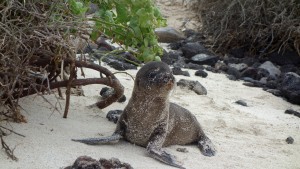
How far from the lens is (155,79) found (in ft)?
13.6

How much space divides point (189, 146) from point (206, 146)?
208 mm

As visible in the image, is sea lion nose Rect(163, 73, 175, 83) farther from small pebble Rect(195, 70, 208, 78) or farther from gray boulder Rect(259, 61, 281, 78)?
gray boulder Rect(259, 61, 281, 78)

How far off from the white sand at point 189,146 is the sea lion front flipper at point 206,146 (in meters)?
0.04

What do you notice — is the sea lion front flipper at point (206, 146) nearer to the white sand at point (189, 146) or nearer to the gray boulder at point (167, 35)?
the white sand at point (189, 146)

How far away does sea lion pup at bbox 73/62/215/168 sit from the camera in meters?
4.13

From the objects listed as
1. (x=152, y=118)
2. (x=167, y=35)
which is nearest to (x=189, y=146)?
(x=152, y=118)

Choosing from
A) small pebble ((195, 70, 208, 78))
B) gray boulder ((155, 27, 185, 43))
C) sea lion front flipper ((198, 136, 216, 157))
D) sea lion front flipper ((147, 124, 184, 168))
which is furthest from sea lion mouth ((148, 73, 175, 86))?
gray boulder ((155, 27, 185, 43))

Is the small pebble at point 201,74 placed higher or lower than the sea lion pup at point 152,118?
lower

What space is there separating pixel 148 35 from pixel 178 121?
67 centimetres

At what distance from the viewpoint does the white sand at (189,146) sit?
372 cm

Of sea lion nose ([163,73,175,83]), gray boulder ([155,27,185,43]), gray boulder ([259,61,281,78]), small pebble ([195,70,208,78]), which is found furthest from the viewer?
gray boulder ([155,27,185,43])

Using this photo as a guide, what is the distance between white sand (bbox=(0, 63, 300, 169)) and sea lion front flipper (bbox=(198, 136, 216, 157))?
0.04 meters

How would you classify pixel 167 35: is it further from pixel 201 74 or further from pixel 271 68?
pixel 201 74

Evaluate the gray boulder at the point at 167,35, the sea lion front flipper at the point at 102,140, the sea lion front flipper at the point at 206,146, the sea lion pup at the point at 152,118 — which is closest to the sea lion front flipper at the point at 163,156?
the sea lion pup at the point at 152,118
